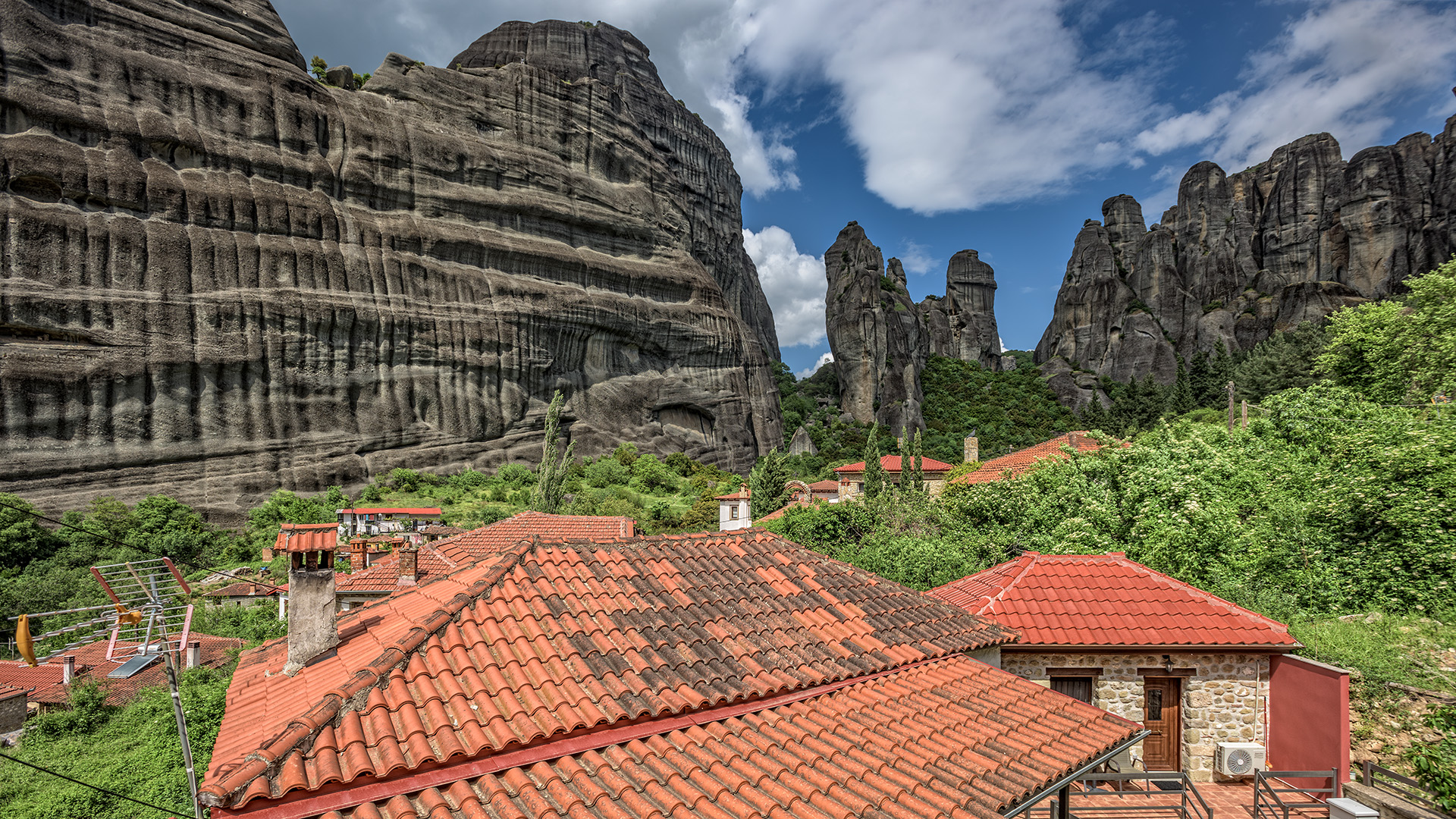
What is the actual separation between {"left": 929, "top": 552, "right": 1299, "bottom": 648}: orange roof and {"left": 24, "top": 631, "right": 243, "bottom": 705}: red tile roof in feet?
75.6

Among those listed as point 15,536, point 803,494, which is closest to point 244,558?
point 15,536

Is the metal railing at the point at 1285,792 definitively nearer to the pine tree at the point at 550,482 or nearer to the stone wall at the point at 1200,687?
the stone wall at the point at 1200,687

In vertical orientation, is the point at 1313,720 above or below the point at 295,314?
below

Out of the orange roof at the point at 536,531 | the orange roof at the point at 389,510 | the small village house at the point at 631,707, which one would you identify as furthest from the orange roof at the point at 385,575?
the orange roof at the point at 389,510

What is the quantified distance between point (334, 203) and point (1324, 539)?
170 ft

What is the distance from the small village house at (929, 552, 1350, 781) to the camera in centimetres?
860

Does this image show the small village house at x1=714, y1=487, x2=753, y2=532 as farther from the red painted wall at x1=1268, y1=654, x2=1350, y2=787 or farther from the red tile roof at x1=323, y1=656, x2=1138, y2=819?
the red tile roof at x1=323, y1=656, x2=1138, y2=819

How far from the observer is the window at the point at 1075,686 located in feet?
29.6

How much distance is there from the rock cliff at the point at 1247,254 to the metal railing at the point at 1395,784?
218 ft

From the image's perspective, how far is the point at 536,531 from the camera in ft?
66.4

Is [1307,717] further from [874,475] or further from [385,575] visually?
[874,475]

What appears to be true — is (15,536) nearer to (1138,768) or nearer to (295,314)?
(295,314)

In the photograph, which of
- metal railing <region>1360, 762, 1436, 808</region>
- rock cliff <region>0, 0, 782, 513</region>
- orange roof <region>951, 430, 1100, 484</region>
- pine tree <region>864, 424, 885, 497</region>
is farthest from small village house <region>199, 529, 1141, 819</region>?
rock cliff <region>0, 0, 782, 513</region>

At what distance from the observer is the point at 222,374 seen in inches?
1465
